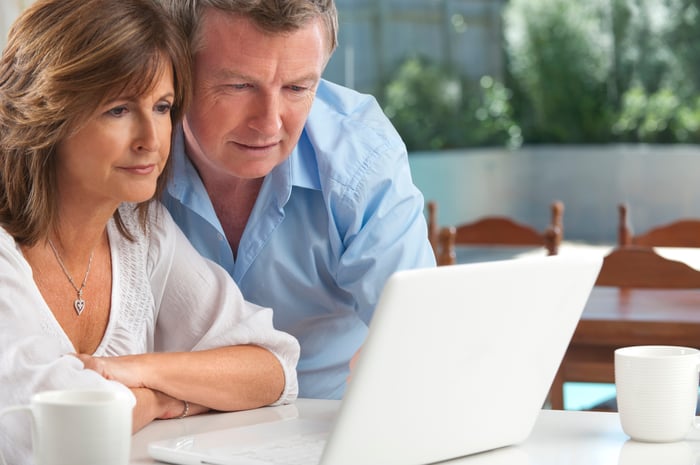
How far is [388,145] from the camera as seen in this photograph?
1.87 meters

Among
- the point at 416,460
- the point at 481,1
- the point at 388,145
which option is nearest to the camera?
the point at 416,460

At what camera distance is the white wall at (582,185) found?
8828 millimetres

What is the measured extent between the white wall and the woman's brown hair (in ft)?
22.6

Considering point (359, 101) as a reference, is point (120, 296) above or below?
below

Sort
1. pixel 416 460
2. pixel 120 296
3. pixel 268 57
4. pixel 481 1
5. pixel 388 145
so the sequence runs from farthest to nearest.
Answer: pixel 481 1, pixel 388 145, pixel 268 57, pixel 120 296, pixel 416 460

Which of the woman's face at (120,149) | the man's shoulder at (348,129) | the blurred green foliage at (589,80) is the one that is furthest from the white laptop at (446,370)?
the blurred green foliage at (589,80)

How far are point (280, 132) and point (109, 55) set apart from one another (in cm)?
35

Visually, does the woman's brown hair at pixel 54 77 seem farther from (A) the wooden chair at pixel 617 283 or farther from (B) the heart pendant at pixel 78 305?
(A) the wooden chair at pixel 617 283

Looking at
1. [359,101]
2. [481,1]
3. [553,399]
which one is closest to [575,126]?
[481,1]

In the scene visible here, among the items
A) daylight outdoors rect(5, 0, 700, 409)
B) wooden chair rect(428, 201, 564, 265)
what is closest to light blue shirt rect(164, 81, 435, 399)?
wooden chair rect(428, 201, 564, 265)

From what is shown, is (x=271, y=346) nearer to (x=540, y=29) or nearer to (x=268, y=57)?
(x=268, y=57)

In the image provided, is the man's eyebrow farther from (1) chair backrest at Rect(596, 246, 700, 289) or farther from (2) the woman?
(1) chair backrest at Rect(596, 246, 700, 289)

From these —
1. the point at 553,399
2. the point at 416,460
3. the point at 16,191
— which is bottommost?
the point at 553,399

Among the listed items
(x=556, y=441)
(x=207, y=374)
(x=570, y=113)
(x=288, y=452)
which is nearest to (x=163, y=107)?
(x=207, y=374)
